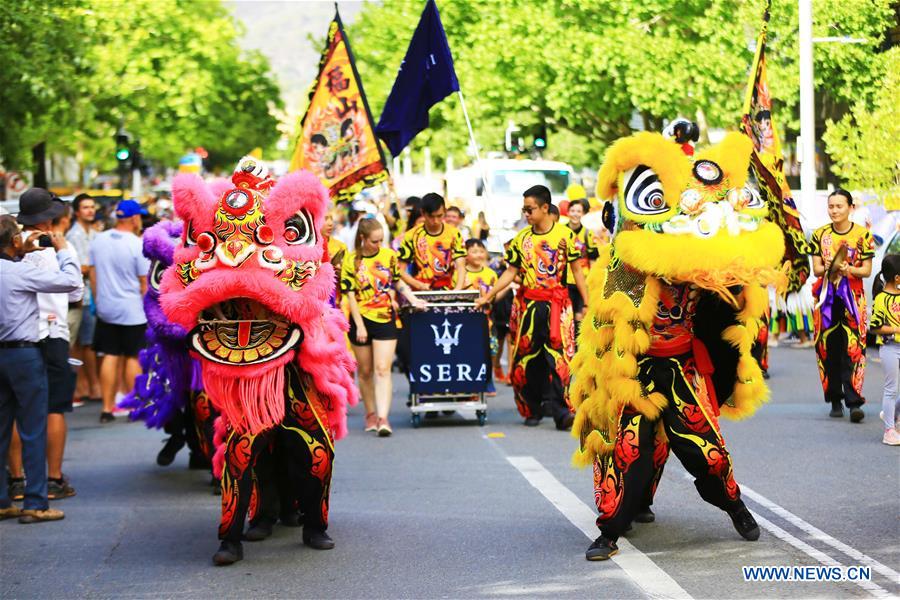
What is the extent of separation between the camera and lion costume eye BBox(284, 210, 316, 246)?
308 inches

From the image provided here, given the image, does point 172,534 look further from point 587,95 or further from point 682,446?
point 587,95

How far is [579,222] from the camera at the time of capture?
16891 millimetres

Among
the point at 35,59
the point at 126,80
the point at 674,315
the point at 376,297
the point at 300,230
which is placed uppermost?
the point at 126,80

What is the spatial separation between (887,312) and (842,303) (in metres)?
1.51

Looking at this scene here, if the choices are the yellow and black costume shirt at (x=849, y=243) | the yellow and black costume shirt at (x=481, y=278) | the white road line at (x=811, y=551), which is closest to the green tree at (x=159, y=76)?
the yellow and black costume shirt at (x=481, y=278)

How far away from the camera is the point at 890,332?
11.2 meters

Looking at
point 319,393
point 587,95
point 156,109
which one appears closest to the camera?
point 319,393

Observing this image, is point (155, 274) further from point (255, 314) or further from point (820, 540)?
point (820, 540)

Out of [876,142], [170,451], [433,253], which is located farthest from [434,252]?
[876,142]

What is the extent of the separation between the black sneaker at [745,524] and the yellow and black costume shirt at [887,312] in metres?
3.95

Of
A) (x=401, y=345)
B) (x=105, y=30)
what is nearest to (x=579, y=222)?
(x=401, y=345)

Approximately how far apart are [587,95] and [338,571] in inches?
1069

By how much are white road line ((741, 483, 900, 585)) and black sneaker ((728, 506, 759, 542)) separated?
1.11 feet

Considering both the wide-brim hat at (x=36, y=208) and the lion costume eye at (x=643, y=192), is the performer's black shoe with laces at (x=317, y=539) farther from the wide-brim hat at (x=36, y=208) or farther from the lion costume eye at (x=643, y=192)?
the wide-brim hat at (x=36, y=208)
